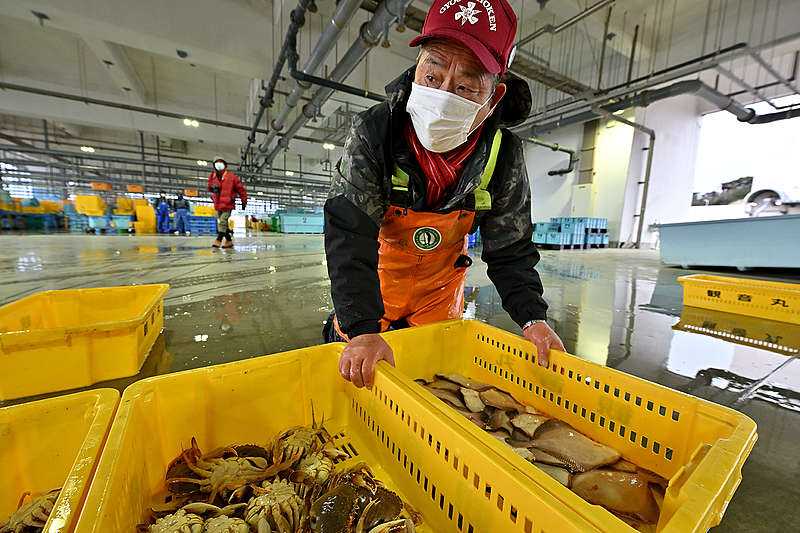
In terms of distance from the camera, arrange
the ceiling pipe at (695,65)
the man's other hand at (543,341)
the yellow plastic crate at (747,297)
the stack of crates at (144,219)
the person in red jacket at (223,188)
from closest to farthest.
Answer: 1. the man's other hand at (543,341)
2. the yellow plastic crate at (747,297)
3. the ceiling pipe at (695,65)
4. the person in red jacket at (223,188)
5. the stack of crates at (144,219)

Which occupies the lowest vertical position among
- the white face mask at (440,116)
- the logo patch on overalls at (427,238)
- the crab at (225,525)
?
the crab at (225,525)

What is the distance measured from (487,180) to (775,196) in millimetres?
12512

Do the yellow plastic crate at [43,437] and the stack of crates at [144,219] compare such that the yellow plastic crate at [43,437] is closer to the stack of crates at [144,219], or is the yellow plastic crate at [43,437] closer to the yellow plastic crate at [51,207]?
the stack of crates at [144,219]

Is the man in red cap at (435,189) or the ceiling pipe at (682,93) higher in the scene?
the ceiling pipe at (682,93)

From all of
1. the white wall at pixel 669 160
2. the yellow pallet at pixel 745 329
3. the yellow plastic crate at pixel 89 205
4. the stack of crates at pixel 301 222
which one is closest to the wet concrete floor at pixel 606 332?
the yellow pallet at pixel 745 329

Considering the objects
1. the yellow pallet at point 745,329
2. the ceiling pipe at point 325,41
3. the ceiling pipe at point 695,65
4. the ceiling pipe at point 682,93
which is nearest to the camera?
the yellow pallet at point 745,329

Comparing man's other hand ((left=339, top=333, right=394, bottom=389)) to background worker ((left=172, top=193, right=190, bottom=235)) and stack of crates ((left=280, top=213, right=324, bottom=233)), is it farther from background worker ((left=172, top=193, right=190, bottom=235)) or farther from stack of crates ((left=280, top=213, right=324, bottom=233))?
stack of crates ((left=280, top=213, right=324, bottom=233))

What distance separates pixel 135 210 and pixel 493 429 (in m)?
17.7

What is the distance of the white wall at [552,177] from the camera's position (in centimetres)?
1172

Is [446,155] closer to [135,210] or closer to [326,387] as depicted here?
[326,387]

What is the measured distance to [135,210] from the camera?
45.7ft

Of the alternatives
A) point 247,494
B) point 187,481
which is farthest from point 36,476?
point 247,494

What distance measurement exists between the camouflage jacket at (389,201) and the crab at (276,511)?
0.44m

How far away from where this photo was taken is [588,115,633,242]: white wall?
34.3 ft
